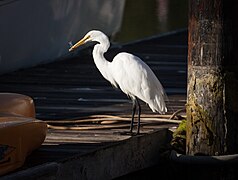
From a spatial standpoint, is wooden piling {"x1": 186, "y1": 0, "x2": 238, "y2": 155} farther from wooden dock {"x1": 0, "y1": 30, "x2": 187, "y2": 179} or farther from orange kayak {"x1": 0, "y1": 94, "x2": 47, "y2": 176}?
orange kayak {"x1": 0, "y1": 94, "x2": 47, "y2": 176}

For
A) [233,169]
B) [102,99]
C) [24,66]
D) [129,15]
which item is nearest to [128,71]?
[233,169]

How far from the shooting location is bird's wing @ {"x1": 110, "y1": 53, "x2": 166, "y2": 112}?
314 inches

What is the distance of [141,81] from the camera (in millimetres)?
8008

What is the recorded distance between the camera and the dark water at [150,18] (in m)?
20.2

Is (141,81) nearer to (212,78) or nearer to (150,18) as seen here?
(212,78)

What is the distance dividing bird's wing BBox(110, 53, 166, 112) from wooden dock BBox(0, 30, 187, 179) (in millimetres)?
258

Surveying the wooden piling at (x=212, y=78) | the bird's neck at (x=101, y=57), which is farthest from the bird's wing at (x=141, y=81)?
the wooden piling at (x=212, y=78)

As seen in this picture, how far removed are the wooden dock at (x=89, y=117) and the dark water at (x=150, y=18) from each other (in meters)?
6.54

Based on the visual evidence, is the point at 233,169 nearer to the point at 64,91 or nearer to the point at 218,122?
the point at 218,122

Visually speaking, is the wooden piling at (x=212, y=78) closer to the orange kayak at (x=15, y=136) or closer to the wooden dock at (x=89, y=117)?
the wooden dock at (x=89, y=117)

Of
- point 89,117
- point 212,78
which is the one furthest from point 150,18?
point 212,78

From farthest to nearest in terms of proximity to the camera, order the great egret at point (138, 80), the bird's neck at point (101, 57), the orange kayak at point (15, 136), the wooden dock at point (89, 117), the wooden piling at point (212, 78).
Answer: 1. the bird's neck at point (101, 57)
2. the great egret at point (138, 80)
3. the wooden piling at point (212, 78)
4. the wooden dock at point (89, 117)
5. the orange kayak at point (15, 136)

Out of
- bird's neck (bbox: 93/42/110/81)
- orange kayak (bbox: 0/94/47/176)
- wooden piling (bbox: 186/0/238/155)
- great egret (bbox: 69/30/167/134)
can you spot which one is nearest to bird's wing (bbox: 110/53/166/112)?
great egret (bbox: 69/30/167/134)

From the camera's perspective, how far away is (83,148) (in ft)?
24.4
